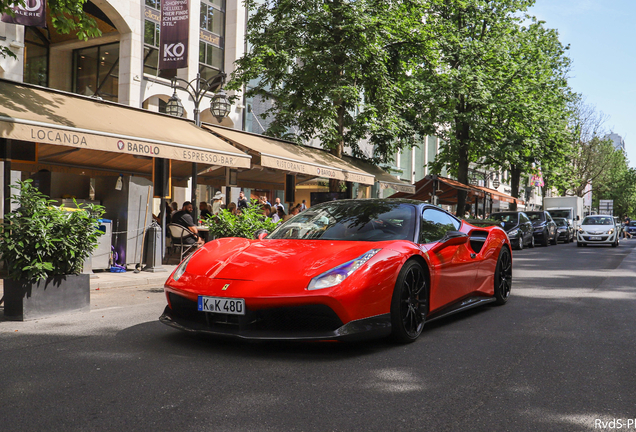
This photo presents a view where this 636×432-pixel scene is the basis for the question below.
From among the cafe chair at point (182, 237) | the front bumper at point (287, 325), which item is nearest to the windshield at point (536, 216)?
Result: the cafe chair at point (182, 237)

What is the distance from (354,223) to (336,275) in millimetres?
1251

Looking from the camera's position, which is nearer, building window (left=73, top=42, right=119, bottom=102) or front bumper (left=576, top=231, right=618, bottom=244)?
building window (left=73, top=42, right=119, bottom=102)

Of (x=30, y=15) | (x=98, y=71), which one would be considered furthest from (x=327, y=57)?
(x=98, y=71)

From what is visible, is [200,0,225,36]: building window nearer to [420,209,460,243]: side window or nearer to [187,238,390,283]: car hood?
[420,209,460,243]: side window

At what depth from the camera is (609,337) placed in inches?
204

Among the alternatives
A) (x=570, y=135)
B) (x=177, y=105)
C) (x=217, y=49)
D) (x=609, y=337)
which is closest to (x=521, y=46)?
(x=570, y=135)

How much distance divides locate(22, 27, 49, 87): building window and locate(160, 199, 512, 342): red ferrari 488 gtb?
19946 millimetres

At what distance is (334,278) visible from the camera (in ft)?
13.8

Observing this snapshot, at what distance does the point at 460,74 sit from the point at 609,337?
20.7 metres

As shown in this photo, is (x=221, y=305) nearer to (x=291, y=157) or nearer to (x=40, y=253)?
(x=40, y=253)

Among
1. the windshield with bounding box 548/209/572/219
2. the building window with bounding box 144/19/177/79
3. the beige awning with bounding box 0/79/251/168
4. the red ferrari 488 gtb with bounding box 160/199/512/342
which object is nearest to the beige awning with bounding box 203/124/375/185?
the beige awning with bounding box 0/79/251/168

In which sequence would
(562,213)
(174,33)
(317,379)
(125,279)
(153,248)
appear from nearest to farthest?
1. (317,379)
2. (125,279)
3. (153,248)
4. (174,33)
5. (562,213)

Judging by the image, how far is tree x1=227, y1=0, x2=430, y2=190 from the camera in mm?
16391

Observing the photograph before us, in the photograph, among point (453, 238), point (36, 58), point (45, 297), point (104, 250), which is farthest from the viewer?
point (36, 58)
